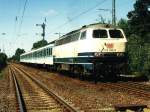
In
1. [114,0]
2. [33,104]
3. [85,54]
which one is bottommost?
[33,104]

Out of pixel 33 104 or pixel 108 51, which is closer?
pixel 33 104

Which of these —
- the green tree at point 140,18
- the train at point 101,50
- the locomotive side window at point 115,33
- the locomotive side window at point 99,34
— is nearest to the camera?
the train at point 101,50

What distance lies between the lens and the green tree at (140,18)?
73.7 meters

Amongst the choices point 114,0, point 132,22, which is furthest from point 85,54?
point 132,22

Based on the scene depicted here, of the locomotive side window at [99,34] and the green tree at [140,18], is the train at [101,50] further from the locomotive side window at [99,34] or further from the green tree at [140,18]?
the green tree at [140,18]

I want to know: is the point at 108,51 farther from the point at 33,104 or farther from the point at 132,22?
the point at 132,22

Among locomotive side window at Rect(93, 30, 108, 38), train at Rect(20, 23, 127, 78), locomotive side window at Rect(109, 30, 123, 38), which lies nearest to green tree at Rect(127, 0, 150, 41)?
locomotive side window at Rect(109, 30, 123, 38)

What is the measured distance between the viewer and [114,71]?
21.8 metres

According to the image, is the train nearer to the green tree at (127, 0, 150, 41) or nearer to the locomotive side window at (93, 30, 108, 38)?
the locomotive side window at (93, 30, 108, 38)

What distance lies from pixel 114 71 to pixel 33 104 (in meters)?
8.62

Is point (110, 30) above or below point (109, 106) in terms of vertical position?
above

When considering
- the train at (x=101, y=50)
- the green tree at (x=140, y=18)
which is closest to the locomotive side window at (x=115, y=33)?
the train at (x=101, y=50)

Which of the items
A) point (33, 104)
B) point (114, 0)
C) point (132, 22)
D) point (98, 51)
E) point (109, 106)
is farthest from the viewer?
point (132, 22)

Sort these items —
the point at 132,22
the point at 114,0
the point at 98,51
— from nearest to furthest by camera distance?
the point at 98,51, the point at 114,0, the point at 132,22
